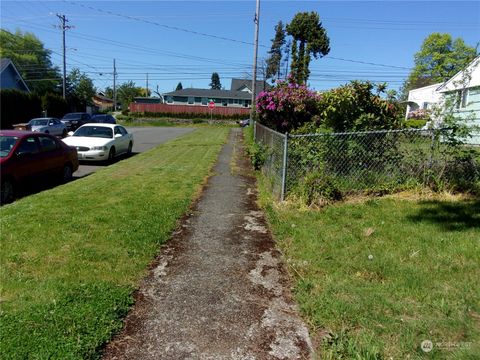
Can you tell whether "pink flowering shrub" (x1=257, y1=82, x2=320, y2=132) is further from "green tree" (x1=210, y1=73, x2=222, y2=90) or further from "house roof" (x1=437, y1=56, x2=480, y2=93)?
"green tree" (x1=210, y1=73, x2=222, y2=90)

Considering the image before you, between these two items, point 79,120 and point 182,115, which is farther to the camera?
point 182,115

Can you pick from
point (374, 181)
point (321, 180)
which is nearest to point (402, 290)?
point (321, 180)

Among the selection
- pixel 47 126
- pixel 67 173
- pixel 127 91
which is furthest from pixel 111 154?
pixel 127 91

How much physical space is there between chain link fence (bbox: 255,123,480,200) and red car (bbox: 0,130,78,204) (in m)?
5.52

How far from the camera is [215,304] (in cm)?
363

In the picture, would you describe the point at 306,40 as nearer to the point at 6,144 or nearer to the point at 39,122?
the point at 39,122

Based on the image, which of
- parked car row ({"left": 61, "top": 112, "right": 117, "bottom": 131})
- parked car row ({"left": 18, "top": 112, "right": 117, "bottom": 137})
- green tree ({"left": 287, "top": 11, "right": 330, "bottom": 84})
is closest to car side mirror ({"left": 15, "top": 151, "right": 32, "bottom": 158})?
parked car row ({"left": 18, "top": 112, "right": 117, "bottom": 137})

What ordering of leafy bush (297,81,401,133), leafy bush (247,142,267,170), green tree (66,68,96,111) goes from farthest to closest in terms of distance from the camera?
1. green tree (66,68,96,111)
2. leafy bush (247,142,267,170)
3. leafy bush (297,81,401,133)

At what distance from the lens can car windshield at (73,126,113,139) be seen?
599 inches

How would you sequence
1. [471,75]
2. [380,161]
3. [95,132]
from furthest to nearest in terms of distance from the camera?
[471,75]
[95,132]
[380,161]

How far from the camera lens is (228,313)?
3.48m

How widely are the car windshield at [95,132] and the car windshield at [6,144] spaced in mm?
6217

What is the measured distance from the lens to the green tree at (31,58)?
63812 millimetres

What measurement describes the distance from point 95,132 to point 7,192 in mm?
7596
